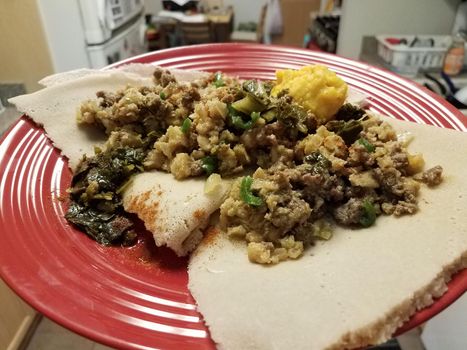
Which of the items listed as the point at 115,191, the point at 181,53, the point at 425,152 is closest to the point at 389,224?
the point at 425,152

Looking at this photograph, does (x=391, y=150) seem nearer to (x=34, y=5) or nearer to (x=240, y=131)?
(x=240, y=131)

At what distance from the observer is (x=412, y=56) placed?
3.23m

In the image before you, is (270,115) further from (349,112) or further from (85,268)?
(85,268)

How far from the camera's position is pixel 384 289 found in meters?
1.04

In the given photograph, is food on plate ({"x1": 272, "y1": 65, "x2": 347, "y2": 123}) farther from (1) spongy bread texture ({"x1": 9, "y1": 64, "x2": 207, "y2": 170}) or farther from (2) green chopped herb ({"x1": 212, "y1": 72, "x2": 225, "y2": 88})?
(1) spongy bread texture ({"x1": 9, "y1": 64, "x2": 207, "y2": 170})

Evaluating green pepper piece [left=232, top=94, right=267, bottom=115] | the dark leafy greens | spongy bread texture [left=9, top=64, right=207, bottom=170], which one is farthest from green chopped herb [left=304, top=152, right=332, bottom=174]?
spongy bread texture [left=9, top=64, right=207, bottom=170]

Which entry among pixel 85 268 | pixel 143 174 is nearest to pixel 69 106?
pixel 143 174

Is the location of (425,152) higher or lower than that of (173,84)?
lower

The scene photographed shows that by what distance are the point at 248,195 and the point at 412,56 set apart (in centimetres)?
257

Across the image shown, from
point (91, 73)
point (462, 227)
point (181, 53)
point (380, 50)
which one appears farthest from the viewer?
point (380, 50)

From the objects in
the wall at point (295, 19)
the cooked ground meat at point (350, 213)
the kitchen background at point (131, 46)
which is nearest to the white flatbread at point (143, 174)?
the cooked ground meat at point (350, 213)

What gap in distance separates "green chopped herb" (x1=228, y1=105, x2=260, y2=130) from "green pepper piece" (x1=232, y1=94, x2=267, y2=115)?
17 millimetres

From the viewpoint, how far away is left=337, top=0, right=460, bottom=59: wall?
348 centimetres

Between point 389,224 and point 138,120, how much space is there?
41.4 inches
